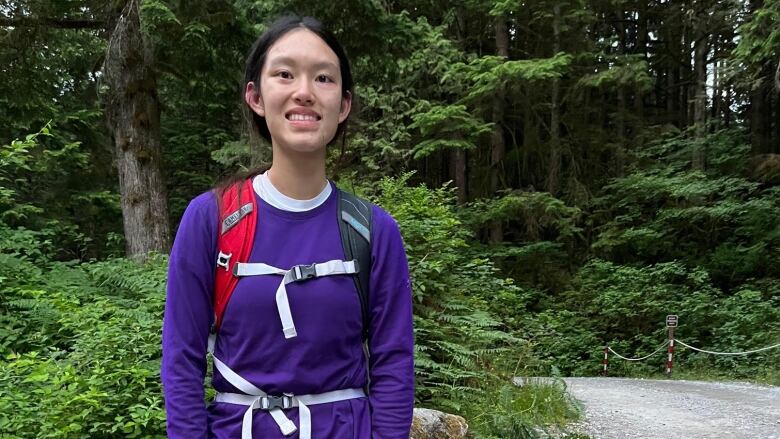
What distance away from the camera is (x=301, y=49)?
1.54 m

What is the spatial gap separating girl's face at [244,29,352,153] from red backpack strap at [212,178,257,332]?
21 cm

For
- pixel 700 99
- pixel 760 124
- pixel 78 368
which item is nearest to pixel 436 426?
pixel 78 368

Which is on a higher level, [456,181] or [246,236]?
[456,181]

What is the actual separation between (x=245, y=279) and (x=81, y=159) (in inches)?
461

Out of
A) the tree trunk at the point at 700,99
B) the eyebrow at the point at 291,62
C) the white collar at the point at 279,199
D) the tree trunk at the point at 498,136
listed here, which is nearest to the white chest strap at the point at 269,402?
the white collar at the point at 279,199

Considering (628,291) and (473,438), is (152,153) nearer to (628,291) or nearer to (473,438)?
(473,438)

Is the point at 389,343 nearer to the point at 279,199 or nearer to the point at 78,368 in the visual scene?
the point at 279,199

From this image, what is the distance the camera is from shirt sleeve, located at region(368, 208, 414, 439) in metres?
1.54

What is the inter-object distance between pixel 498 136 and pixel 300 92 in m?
18.3

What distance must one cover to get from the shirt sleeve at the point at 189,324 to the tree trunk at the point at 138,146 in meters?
7.39

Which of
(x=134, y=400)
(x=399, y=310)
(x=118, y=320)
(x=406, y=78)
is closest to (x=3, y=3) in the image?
(x=118, y=320)

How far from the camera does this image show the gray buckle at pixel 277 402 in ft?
4.72

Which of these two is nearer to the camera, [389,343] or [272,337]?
[272,337]

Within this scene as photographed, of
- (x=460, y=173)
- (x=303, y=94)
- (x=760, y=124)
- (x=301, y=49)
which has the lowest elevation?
(x=303, y=94)
